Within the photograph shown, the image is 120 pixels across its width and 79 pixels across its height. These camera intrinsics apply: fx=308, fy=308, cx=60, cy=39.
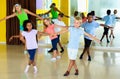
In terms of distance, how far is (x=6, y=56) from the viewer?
9.10m

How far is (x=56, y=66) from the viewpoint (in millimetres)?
7660

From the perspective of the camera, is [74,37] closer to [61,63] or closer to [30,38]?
[30,38]

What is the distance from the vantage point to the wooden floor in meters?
6.65

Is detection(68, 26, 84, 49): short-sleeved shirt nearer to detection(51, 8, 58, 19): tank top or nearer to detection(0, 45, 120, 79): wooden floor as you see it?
detection(0, 45, 120, 79): wooden floor

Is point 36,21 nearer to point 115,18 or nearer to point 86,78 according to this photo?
point 115,18

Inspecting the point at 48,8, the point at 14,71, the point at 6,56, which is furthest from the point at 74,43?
the point at 48,8

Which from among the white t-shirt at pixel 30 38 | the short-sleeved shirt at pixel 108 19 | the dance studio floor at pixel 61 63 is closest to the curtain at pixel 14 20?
the dance studio floor at pixel 61 63

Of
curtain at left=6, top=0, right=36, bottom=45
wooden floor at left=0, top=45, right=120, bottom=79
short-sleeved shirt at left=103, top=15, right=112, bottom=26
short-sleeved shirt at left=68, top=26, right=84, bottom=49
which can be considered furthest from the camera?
curtain at left=6, top=0, right=36, bottom=45

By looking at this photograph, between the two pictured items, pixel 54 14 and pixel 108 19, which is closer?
pixel 54 14

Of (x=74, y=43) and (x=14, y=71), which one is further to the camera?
(x=14, y=71)

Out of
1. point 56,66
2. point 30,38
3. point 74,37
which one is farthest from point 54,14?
point 74,37

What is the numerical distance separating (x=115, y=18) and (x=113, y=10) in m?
0.37

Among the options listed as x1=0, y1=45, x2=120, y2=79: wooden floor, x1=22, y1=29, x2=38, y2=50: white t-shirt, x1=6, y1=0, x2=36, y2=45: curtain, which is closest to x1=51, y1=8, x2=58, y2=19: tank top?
x1=0, y1=45, x2=120, y2=79: wooden floor

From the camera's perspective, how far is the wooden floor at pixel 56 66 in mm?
6648
